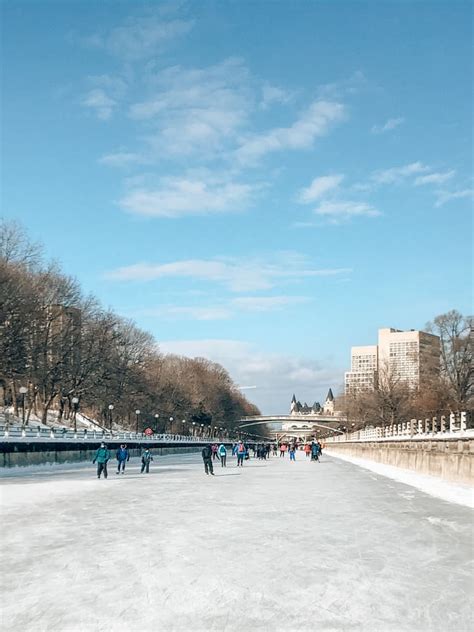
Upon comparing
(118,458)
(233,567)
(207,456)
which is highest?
(233,567)

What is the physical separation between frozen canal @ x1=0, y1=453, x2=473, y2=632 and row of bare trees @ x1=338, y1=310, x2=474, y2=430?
4861cm

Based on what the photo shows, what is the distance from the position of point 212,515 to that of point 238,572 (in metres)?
6.78

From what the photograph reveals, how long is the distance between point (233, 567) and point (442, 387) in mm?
59959

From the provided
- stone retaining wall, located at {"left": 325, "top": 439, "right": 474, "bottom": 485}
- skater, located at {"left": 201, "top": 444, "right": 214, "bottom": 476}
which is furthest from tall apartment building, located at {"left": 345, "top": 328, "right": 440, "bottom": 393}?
skater, located at {"left": 201, "top": 444, "right": 214, "bottom": 476}

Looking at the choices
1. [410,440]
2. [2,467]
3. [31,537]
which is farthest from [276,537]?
[410,440]

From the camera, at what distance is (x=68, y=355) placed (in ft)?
212

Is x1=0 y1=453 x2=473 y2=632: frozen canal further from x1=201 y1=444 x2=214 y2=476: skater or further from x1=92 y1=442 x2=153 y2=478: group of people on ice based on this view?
x1=201 y1=444 x2=214 y2=476: skater

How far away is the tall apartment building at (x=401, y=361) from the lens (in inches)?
2876

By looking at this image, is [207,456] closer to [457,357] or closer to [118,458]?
[118,458]

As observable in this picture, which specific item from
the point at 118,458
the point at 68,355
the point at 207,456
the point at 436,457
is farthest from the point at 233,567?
the point at 68,355

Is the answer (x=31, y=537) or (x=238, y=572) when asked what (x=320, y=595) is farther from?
(x=31, y=537)

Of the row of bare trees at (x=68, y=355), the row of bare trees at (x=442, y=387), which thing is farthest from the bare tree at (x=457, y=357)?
the row of bare trees at (x=68, y=355)

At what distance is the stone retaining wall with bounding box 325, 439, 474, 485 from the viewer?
2608cm

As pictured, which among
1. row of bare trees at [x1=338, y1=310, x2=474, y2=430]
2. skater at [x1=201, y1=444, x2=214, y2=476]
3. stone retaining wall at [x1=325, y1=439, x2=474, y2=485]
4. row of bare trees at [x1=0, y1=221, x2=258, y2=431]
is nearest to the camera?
stone retaining wall at [x1=325, y1=439, x2=474, y2=485]
